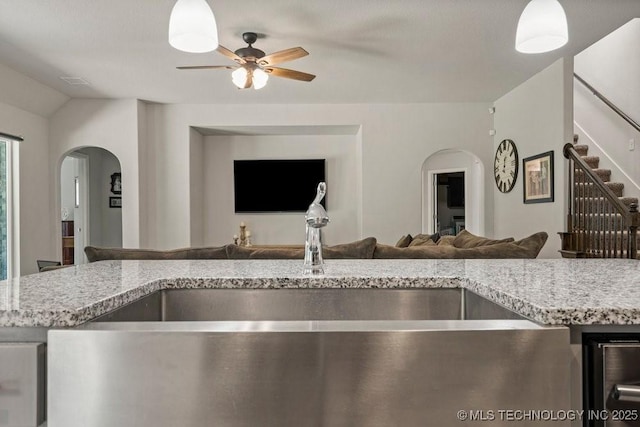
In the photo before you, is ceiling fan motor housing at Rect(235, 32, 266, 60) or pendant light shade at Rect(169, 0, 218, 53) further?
ceiling fan motor housing at Rect(235, 32, 266, 60)

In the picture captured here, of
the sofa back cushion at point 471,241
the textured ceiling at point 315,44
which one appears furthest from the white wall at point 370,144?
the sofa back cushion at point 471,241

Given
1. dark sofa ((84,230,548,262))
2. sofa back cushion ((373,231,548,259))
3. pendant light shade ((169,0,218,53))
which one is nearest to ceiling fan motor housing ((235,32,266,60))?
pendant light shade ((169,0,218,53))

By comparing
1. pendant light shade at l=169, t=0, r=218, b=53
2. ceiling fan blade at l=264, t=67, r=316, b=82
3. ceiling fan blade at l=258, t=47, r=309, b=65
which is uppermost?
ceiling fan blade at l=258, t=47, r=309, b=65

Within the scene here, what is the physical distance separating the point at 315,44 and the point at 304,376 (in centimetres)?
362

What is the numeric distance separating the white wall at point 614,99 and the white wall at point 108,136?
5810 millimetres

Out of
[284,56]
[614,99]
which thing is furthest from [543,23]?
[614,99]

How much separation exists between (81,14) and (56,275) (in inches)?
111

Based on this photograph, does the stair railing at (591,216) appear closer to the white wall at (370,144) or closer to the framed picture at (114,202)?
the white wall at (370,144)

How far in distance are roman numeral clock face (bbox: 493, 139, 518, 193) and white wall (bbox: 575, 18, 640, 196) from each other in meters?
1.04

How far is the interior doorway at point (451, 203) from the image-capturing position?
742 centimetres

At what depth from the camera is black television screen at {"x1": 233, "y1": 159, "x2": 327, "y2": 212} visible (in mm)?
6738

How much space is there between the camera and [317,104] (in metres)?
6.04

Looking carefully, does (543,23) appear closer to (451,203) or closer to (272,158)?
(272,158)

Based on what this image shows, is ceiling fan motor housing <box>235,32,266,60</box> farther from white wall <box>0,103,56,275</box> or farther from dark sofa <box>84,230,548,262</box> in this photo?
white wall <box>0,103,56,275</box>
